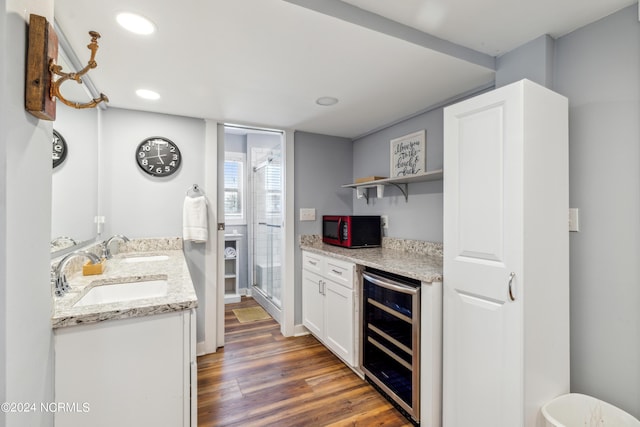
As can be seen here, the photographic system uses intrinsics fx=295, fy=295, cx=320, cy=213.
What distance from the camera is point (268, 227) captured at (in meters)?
3.70

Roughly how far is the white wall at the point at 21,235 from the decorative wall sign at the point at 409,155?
217cm

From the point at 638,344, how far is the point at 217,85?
2.60 metres

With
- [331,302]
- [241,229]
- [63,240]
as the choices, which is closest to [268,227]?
[241,229]

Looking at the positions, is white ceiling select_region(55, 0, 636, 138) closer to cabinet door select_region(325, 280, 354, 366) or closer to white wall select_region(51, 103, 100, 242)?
white wall select_region(51, 103, 100, 242)

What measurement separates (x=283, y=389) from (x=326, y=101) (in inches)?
84.2

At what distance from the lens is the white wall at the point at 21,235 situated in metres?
0.67

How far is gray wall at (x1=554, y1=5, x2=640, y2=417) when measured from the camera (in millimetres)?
1307

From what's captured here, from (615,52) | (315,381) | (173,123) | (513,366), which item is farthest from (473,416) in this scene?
(173,123)

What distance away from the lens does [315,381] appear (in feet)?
7.23

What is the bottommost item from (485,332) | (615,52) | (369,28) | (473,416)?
(473,416)

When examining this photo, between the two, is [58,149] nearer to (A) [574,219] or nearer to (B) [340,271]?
(B) [340,271]

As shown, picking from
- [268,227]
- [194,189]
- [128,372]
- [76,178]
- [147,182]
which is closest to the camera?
[128,372]

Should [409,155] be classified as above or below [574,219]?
above

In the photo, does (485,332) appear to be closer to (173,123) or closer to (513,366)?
(513,366)
